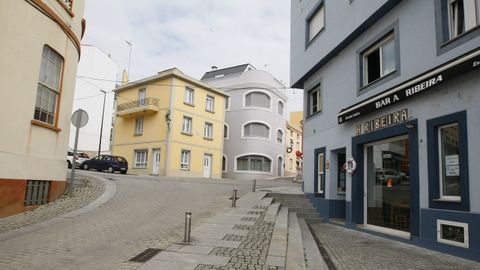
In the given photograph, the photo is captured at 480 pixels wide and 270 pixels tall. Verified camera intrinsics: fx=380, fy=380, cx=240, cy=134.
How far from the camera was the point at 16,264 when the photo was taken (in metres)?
5.67

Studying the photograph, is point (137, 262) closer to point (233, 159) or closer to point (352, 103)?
point (352, 103)

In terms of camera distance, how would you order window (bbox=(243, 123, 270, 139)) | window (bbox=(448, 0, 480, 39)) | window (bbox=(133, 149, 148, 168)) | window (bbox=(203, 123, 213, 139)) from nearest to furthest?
window (bbox=(448, 0, 480, 39)) < window (bbox=(133, 149, 148, 168)) < window (bbox=(203, 123, 213, 139)) < window (bbox=(243, 123, 270, 139))

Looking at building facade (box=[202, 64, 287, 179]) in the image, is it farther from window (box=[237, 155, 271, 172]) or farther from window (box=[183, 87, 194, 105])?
window (box=[183, 87, 194, 105])

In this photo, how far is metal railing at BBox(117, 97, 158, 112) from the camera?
30.8m

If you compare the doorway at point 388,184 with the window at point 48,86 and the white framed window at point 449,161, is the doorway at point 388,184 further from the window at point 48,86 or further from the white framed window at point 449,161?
the window at point 48,86

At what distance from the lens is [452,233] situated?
7449mm

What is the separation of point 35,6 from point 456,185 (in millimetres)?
10701

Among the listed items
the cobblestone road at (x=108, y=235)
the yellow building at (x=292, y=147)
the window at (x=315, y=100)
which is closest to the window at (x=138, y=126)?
the yellow building at (x=292, y=147)

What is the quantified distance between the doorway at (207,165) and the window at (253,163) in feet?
14.0

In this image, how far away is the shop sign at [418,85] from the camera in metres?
7.02

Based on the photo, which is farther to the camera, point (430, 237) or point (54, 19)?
point (54, 19)

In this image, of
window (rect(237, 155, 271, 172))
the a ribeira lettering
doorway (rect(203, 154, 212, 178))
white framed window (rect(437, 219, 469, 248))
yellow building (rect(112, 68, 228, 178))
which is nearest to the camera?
white framed window (rect(437, 219, 469, 248))

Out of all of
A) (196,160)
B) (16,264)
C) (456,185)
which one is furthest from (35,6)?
(196,160)

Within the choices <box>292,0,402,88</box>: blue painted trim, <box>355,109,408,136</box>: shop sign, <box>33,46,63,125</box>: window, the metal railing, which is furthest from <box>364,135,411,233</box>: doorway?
the metal railing
